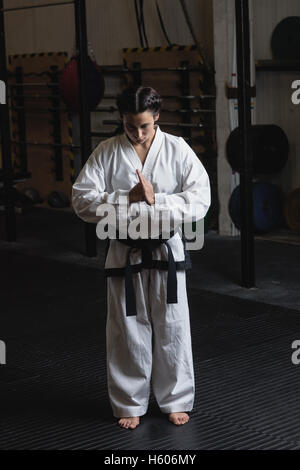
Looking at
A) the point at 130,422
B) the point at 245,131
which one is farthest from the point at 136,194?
the point at 245,131

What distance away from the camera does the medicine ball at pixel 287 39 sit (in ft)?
20.2

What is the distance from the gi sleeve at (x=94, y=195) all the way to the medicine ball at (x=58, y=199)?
553 cm

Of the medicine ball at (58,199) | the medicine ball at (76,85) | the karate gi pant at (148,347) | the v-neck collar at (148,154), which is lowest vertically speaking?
the karate gi pant at (148,347)

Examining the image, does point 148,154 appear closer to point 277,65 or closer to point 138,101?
point 138,101

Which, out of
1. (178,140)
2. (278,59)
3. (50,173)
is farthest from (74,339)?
(50,173)

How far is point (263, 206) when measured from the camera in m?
6.40

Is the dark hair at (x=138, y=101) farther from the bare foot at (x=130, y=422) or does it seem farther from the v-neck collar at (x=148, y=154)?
the bare foot at (x=130, y=422)

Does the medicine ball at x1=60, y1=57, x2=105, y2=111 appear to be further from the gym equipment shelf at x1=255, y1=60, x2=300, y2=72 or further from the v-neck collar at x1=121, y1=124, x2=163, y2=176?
the v-neck collar at x1=121, y1=124, x2=163, y2=176

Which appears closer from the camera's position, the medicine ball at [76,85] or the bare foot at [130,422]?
the bare foot at [130,422]

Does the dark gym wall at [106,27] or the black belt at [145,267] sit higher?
the dark gym wall at [106,27]

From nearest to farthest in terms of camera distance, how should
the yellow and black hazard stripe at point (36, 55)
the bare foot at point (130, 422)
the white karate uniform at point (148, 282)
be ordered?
the white karate uniform at point (148, 282)
the bare foot at point (130, 422)
the yellow and black hazard stripe at point (36, 55)

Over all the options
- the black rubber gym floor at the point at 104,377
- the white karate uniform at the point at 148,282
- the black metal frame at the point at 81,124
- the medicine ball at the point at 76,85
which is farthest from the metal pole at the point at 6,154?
the white karate uniform at the point at 148,282

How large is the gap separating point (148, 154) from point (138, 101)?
0.20m
